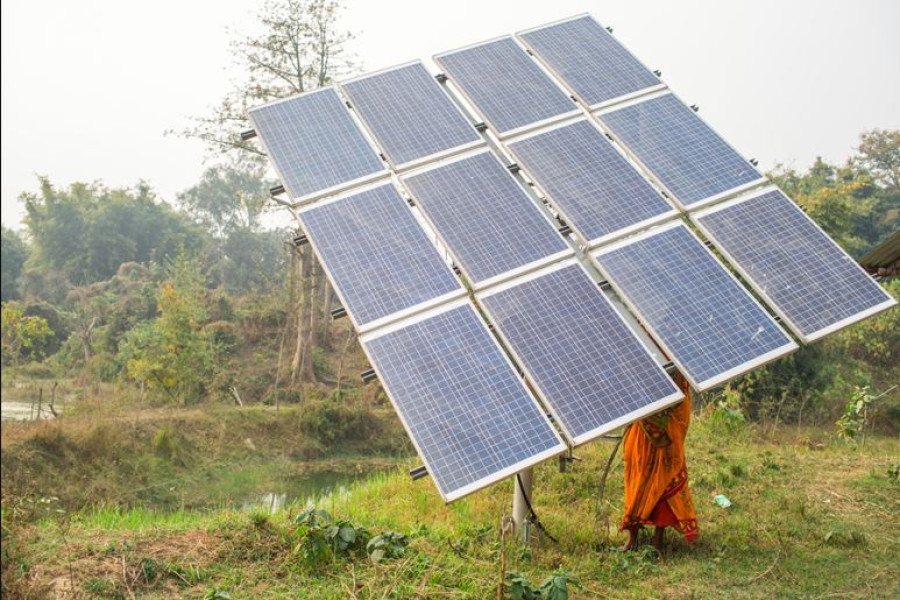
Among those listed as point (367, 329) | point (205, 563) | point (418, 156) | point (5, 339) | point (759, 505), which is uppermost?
point (5, 339)

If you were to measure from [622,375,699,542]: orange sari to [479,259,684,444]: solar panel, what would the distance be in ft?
3.57

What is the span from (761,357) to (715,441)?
18.0 feet

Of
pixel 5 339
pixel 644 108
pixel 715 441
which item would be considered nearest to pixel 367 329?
pixel 644 108

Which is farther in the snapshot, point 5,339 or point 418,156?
point 5,339

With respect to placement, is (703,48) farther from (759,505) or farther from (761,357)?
(761,357)

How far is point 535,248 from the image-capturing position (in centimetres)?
655

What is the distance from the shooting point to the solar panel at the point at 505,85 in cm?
770

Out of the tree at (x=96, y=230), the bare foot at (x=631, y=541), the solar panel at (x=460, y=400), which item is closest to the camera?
the solar panel at (x=460, y=400)

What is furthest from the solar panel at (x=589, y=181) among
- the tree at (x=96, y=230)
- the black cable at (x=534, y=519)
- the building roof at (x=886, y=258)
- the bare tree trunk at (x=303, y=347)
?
the tree at (x=96, y=230)

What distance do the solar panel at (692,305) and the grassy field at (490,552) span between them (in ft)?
6.04

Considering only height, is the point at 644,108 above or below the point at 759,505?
above

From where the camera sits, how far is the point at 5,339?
1859 centimetres

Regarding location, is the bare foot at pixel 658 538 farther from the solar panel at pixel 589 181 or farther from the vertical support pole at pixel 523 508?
the solar panel at pixel 589 181

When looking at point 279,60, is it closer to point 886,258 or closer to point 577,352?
point 886,258
